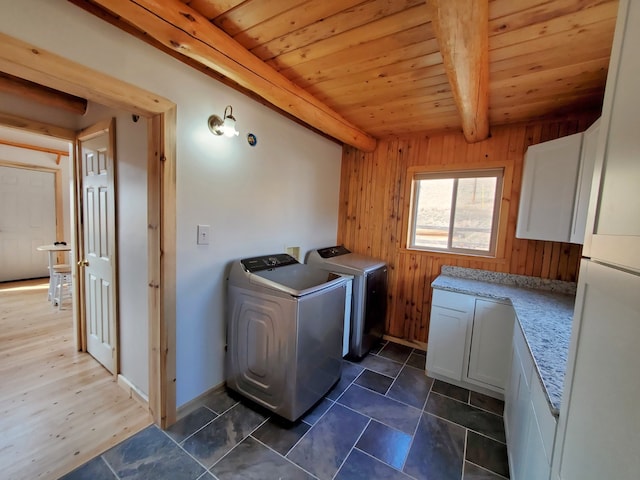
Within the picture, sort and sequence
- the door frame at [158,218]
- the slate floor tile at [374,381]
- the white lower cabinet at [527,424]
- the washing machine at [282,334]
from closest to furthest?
the white lower cabinet at [527,424]
the door frame at [158,218]
the washing machine at [282,334]
the slate floor tile at [374,381]

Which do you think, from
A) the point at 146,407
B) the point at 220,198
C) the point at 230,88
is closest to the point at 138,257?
the point at 220,198

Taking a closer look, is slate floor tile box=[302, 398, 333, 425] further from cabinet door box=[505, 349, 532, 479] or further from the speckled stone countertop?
the speckled stone countertop

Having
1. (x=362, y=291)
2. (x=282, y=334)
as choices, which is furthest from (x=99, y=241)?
(x=362, y=291)

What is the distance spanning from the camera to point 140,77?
1453 mm

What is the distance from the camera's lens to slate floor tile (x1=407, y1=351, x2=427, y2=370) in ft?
8.66

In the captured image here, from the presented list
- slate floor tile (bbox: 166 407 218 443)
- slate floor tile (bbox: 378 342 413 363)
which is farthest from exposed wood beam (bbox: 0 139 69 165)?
slate floor tile (bbox: 378 342 413 363)

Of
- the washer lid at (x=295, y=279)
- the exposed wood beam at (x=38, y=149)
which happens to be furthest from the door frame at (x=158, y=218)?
the exposed wood beam at (x=38, y=149)

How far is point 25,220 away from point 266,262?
542 centimetres

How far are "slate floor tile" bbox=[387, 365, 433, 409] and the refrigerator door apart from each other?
1538 mm

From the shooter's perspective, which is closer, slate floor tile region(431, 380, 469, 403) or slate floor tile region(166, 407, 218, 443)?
slate floor tile region(166, 407, 218, 443)

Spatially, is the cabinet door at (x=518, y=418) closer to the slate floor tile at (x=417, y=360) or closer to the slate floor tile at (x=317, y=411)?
the slate floor tile at (x=417, y=360)

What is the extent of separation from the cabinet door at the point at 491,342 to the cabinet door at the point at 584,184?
69 cm

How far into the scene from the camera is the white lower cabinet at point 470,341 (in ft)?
6.95

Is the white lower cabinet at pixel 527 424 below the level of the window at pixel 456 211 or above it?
below
